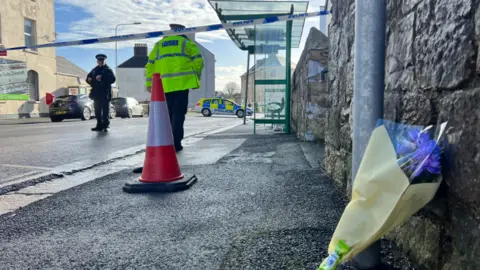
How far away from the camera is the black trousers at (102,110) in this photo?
381 inches

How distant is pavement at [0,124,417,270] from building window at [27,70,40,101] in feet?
76.1

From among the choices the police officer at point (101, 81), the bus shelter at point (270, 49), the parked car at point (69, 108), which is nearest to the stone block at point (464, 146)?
the bus shelter at point (270, 49)

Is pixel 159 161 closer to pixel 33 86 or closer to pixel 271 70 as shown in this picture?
pixel 271 70

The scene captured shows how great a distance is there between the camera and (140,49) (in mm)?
63969

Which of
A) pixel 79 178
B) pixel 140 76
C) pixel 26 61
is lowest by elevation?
pixel 79 178

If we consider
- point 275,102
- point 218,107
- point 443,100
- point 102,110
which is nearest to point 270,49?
point 275,102

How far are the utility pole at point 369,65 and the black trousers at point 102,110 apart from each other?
8.93 metres

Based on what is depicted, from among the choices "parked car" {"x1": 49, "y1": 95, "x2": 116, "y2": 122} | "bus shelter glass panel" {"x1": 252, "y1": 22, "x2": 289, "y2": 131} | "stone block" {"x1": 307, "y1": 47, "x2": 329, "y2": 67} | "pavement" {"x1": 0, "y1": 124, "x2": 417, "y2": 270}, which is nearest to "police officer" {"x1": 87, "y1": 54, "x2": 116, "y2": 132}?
"bus shelter glass panel" {"x1": 252, "y1": 22, "x2": 289, "y2": 131}

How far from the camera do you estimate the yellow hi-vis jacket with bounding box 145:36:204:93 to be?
5285 mm

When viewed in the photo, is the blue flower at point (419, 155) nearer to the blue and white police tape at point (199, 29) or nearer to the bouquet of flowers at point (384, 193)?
the bouquet of flowers at point (384, 193)

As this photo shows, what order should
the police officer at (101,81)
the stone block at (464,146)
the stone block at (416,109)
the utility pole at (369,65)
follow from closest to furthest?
the stone block at (464,146)
the stone block at (416,109)
the utility pole at (369,65)
the police officer at (101,81)

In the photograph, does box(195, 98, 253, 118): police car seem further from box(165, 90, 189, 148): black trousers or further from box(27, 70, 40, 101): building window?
box(165, 90, 189, 148): black trousers

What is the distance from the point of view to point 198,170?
13.8ft

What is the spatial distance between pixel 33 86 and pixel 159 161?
80.4ft
